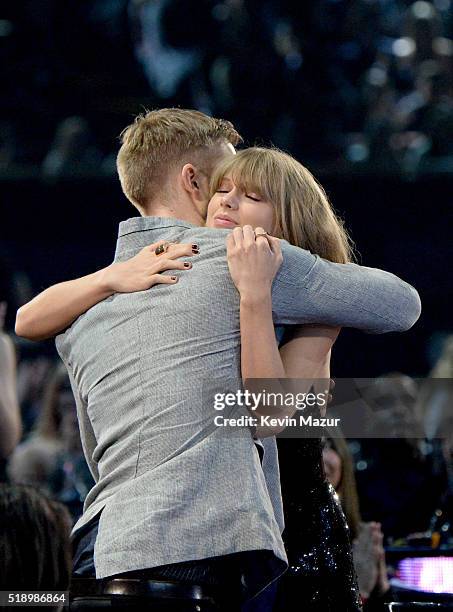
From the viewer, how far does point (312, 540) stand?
1.99 meters

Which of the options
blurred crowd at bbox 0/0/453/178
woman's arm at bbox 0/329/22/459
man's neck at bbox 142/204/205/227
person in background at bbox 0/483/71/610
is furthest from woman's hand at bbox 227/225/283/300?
blurred crowd at bbox 0/0/453/178

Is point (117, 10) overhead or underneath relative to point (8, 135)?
overhead

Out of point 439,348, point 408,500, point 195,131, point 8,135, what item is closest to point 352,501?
point 408,500

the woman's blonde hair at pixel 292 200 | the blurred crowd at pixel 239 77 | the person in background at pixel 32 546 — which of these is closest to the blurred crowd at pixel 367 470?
the person in background at pixel 32 546

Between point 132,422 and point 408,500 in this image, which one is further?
point 408,500

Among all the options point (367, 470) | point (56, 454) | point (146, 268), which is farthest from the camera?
point (56, 454)

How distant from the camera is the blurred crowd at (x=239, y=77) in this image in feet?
19.0

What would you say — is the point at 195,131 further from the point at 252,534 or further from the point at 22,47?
the point at 22,47

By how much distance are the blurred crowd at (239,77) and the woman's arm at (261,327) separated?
397cm

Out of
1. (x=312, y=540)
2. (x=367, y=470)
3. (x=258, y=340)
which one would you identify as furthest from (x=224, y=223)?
(x=367, y=470)

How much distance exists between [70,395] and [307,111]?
7.99ft

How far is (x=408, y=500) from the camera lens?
326 cm

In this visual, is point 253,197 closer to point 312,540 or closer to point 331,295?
point 331,295

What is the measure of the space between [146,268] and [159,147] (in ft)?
1.10
